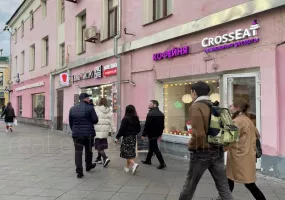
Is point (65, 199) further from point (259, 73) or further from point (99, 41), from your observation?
point (99, 41)

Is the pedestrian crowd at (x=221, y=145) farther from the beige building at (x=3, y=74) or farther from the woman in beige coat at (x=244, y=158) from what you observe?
the beige building at (x=3, y=74)

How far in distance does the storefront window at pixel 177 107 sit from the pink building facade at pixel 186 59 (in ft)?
0.10

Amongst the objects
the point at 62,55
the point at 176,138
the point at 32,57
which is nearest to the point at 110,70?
the point at 176,138

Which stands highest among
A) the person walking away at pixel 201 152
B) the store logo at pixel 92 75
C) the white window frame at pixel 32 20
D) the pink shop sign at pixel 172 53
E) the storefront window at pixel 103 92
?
the white window frame at pixel 32 20

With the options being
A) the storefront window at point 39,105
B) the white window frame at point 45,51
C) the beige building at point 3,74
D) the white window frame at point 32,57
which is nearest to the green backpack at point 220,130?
the storefront window at point 39,105

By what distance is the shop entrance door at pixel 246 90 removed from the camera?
651 centimetres

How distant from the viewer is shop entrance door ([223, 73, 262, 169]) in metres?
6.51

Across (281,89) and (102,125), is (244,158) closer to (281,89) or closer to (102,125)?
(281,89)

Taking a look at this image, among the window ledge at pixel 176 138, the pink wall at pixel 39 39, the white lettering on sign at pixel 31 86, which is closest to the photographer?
the window ledge at pixel 176 138

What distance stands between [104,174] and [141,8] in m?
5.81

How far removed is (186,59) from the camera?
8.15 meters

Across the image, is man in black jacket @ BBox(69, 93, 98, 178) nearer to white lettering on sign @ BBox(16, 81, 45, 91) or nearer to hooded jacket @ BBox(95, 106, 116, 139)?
hooded jacket @ BBox(95, 106, 116, 139)

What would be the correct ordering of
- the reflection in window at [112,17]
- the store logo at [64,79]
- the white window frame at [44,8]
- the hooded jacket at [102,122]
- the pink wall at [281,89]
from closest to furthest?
the pink wall at [281,89] → the hooded jacket at [102,122] → the reflection in window at [112,17] → the store logo at [64,79] → the white window frame at [44,8]

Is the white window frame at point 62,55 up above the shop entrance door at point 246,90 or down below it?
above
